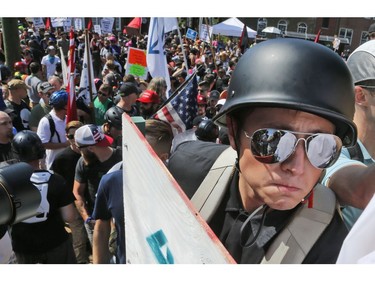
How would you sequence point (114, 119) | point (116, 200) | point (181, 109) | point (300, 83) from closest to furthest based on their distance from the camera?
point (300, 83)
point (116, 200)
point (181, 109)
point (114, 119)

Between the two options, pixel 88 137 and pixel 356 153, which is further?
pixel 88 137

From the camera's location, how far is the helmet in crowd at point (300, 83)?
1280 millimetres

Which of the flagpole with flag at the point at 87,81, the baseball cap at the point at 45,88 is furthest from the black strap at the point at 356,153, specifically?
the baseball cap at the point at 45,88

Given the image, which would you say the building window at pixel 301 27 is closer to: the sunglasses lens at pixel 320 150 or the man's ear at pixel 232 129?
the man's ear at pixel 232 129

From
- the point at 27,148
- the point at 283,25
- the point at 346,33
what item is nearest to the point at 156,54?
the point at 27,148

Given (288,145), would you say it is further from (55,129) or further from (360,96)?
(55,129)

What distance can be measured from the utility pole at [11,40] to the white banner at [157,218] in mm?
10301

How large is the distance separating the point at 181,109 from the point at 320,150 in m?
2.28

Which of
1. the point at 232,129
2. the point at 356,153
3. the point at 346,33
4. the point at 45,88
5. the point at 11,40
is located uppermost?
the point at 232,129

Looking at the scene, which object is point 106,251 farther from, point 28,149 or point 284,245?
point 284,245

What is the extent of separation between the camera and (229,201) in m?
1.55

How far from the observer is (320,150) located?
121 centimetres

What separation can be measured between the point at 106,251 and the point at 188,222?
2.46 m

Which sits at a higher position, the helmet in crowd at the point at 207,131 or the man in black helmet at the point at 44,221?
the helmet in crowd at the point at 207,131
